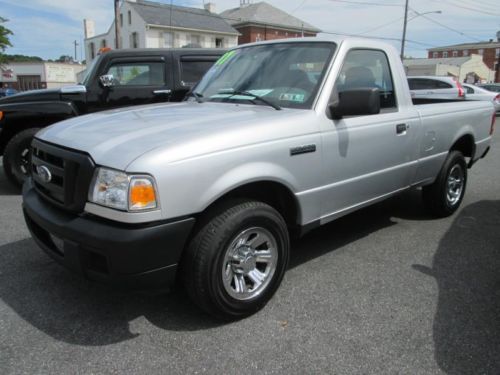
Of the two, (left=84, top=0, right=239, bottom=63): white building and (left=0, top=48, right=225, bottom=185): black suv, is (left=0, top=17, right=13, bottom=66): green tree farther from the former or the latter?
(left=0, top=48, right=225, bottom=185): black suv

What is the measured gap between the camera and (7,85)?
5778cm

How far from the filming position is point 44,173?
9.44ft

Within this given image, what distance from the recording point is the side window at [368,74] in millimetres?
3565

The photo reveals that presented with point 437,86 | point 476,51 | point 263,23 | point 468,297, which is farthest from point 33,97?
point 476,51

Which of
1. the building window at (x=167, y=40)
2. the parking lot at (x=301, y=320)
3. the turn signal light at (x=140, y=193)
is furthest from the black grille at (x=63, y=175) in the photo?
the building window at (x=167, y=40)

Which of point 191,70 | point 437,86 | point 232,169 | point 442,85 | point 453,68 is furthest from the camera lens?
point 453,68

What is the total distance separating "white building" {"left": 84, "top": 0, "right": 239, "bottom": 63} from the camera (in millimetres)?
40812

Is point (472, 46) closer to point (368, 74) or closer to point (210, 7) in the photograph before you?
point (210, 7)

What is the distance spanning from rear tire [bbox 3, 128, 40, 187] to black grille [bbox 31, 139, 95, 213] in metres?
3.26

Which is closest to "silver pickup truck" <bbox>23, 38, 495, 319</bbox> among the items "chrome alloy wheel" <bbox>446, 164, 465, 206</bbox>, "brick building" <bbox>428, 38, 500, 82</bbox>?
"chrome alloy wheel" <bbox>446, 164, 465, 206</bbox>

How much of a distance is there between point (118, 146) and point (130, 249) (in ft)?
1.95

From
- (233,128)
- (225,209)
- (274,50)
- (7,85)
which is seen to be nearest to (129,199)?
(225,209)

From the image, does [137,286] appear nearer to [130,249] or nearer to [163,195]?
[130,249]

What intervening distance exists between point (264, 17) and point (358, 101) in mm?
52169
